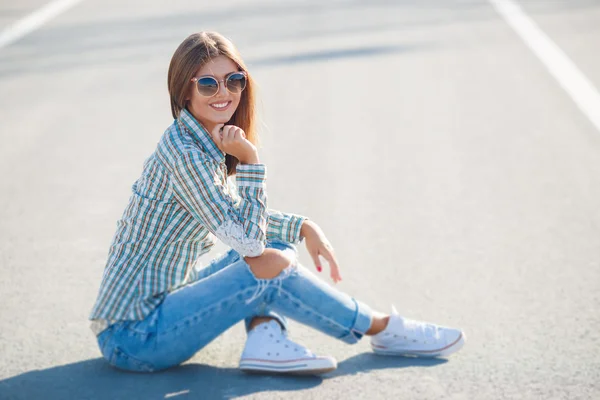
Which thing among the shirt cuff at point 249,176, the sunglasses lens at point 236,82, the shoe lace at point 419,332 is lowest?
the shoe lace at point 419,332

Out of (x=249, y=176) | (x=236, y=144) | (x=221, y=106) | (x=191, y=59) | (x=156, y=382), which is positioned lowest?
(x=156, y=382)

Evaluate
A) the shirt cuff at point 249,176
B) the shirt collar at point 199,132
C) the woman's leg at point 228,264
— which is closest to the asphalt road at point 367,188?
the woman's leg at point 228,264

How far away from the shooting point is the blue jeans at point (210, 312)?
4195 millimetres

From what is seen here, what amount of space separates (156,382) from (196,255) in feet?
1.73

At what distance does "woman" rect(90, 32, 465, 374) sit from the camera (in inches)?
161

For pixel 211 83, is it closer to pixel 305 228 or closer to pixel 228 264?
pixel 305 228

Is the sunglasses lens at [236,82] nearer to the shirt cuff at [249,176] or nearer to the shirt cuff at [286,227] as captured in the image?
the shirt cuff at [249,176]

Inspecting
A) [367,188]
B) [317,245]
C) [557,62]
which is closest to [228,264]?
[317,245]

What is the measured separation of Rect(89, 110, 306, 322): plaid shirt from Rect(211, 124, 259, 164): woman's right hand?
0.05 m

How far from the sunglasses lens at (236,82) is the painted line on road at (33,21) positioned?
885 cm

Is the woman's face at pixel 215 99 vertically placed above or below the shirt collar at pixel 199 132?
above

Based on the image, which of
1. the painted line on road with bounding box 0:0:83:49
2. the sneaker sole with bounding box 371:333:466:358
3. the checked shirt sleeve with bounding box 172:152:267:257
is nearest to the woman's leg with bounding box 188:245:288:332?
the checked shirt sleeve with bounding box 172:152:267:257

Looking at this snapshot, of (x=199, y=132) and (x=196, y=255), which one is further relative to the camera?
(x=196, y=255)

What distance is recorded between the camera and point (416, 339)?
4488 millimetres
